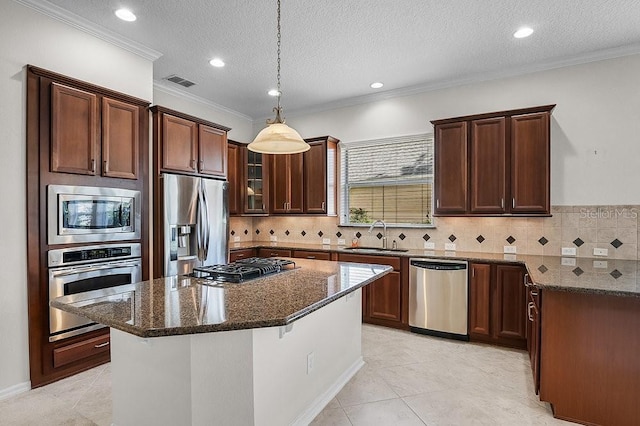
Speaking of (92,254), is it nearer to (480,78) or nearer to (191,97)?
(191,97)

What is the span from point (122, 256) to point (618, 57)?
17.4 ft

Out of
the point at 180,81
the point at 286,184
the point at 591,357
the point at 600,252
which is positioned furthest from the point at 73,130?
the point at 600,252

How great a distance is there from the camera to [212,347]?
174 centimetres

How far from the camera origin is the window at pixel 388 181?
4.56 meters

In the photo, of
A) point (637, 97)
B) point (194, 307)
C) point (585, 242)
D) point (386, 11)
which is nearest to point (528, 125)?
point (637, 97)

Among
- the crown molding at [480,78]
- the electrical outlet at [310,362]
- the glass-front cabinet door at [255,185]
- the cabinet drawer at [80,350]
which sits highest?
the crown molding at [480,78]

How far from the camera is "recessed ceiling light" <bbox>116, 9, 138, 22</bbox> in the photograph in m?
2.80

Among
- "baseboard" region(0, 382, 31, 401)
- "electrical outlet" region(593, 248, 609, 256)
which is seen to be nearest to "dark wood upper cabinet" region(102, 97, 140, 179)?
"baseboard" region(0, 382, 31, 401)

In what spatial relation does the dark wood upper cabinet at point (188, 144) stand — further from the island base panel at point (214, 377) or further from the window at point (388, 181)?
the island base panel at point (214, 377)

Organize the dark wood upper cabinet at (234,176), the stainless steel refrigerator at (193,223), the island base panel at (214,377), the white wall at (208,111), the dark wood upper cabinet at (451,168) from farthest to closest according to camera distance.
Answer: the dark wood upper cabinet at (234,176)
the white wall at (208,111)
the dark wood upper cabinet at (451,168)
the stainless steel refrigerator at (193,223)
the island base panel at (214,377)

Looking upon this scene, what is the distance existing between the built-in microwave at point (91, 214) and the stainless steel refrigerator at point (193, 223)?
12.4 inches

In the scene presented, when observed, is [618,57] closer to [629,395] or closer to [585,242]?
[585,242]

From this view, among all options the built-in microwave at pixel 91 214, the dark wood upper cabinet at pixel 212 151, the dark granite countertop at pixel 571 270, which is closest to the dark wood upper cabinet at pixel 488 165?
the dark granite countertop at pixel 571 270

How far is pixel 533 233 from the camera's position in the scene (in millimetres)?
3840
